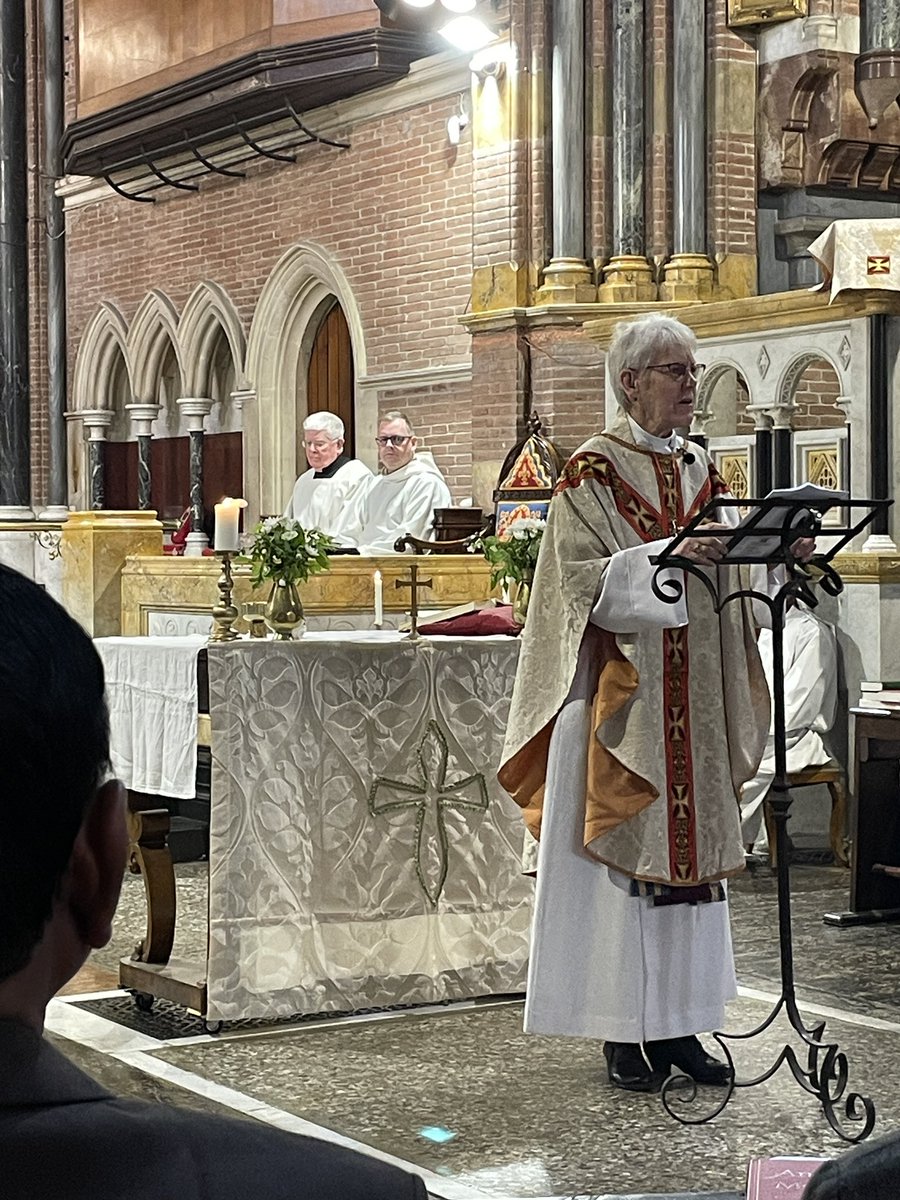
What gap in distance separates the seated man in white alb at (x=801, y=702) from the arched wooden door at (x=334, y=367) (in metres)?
6.91

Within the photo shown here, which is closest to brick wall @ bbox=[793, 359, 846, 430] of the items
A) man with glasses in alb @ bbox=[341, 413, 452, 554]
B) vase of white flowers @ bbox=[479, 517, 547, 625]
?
man with glasses in alb @ bbox=[341, 413, 452, 554]

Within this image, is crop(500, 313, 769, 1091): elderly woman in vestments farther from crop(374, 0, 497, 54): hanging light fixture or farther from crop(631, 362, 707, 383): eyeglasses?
crop(374, 0, 497, 54): hanging light fixture

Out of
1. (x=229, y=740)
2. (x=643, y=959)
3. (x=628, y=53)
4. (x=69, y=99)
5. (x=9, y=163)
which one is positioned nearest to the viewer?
(x=643, y=959)

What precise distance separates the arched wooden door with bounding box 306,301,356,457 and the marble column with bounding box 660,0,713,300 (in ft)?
13.6

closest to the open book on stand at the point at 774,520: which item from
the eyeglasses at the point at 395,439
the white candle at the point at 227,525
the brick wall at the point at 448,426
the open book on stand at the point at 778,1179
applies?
the white candle at the point at 227,525

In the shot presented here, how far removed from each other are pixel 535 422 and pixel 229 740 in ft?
21.2

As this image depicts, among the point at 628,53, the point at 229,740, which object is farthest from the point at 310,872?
the point at 628,53

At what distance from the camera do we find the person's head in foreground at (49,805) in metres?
0.89

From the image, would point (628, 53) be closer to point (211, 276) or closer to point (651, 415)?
point (211, 276)

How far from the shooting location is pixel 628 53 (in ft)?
38.1

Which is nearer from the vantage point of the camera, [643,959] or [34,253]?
[643,959]

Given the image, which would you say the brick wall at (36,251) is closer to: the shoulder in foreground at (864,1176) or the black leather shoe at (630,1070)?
the black leather shoe at (630,1070)

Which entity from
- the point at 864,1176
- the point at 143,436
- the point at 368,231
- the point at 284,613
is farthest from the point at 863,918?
the point at 143,436

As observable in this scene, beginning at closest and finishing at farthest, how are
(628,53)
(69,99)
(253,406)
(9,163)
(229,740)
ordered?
(229,740) → (628,53) → (253,406) → (9,163) → (69,99)
